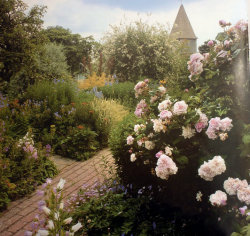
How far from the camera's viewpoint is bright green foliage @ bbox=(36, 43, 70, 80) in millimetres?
4266

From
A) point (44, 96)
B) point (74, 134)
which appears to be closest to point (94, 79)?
point (44, 96)

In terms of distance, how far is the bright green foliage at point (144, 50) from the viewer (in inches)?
371

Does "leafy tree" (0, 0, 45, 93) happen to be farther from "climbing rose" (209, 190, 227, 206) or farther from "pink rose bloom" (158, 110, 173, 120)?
"climbing rose" (209, 190, 227, 206)

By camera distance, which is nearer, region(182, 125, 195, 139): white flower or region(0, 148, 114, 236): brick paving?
region(182, 125, 195, 139): white flower

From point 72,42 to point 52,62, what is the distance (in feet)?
3.76

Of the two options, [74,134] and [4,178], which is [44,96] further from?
[4,178]

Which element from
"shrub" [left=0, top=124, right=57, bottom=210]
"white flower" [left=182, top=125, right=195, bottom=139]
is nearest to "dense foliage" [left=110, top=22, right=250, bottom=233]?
"white flower" [left=182, top=125, right=195, bottom=139]

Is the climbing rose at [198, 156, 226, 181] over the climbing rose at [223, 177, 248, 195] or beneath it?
over

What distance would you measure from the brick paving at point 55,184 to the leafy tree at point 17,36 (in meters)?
1.65

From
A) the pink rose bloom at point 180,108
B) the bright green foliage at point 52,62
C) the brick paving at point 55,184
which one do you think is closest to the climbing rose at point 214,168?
the pink rose bloom at point 180,108

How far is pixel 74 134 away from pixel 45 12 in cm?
227

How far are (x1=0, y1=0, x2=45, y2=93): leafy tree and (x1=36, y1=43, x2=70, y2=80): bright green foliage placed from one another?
0.30m

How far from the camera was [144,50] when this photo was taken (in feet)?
31.3

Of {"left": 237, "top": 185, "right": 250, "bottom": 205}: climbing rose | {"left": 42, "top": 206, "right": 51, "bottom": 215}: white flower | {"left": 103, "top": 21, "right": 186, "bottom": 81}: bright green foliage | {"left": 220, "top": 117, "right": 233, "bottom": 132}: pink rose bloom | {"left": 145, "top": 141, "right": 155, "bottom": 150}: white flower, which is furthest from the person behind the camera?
{"left": 103, "top": 21, "right": 186, "bottom": 81}: bright green foliage
